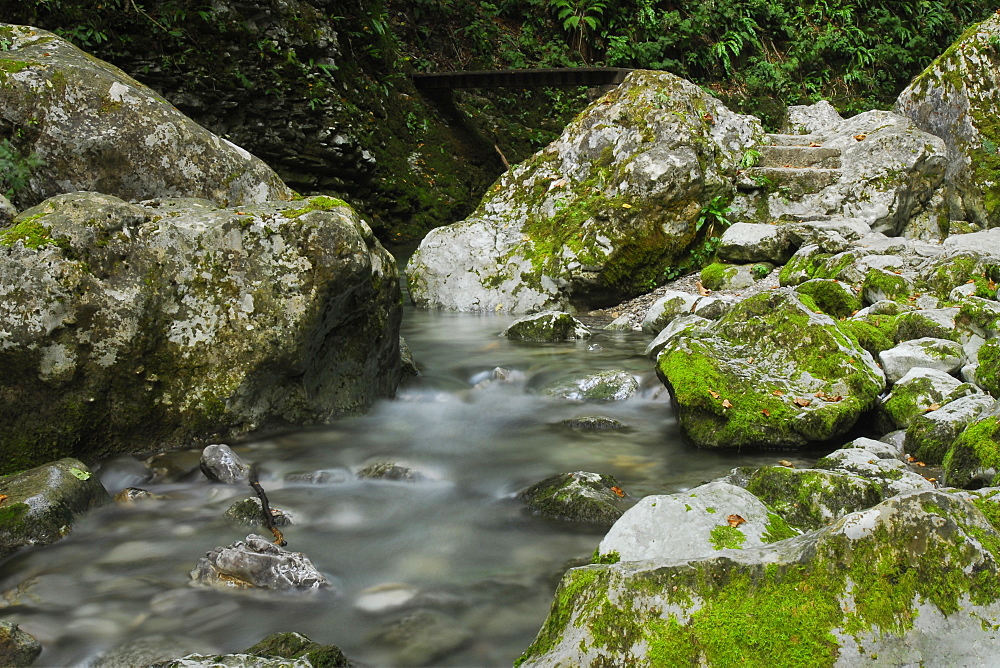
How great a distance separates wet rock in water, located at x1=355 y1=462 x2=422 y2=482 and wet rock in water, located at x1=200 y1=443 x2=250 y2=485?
69cm

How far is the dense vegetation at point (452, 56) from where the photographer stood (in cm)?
1183

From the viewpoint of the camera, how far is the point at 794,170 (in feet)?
32.2

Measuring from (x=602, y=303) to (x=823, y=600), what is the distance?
716cm

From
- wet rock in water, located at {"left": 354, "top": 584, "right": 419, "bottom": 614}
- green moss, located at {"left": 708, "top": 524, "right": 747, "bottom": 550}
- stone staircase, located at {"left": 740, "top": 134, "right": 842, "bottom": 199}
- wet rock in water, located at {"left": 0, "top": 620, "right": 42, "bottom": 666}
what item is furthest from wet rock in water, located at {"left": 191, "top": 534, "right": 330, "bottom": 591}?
stone staircase, located at {"left": 740, "top": 134, "right": 842, "bottom": 199}

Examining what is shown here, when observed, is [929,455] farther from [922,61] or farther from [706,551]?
[922,61]

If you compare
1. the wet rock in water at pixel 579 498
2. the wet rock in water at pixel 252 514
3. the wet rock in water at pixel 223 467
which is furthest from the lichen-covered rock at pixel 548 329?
the wet rock in water at pixel 252 514

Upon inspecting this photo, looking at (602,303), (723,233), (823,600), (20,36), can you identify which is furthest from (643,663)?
(723,233)

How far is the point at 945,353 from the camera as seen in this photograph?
5.02 metres

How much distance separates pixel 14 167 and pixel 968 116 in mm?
11863

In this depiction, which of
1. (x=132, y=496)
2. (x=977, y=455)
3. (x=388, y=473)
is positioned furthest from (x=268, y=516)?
(x=977, y=455)

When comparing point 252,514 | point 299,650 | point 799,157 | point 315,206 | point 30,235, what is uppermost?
point 799,157

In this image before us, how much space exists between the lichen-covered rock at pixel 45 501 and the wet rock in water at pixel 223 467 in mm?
540

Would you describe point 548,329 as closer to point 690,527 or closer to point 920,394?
point 920,394

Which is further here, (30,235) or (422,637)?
(30,235)
